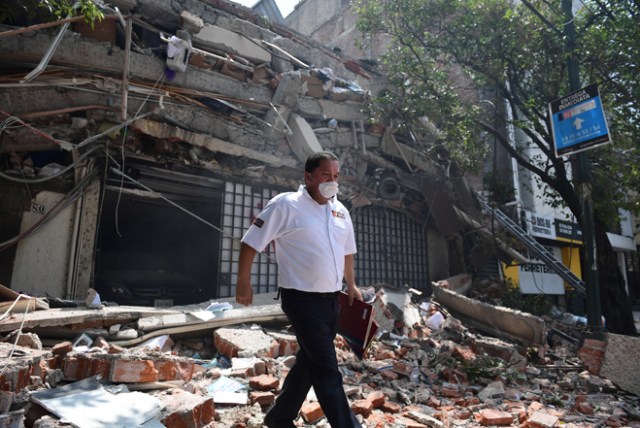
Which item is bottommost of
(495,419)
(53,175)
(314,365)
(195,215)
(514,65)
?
(495,419)

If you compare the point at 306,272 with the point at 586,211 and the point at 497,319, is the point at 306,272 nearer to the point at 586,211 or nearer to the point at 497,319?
the point at 586,211

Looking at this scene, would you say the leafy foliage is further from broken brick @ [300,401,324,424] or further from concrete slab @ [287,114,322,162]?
broken brick @ [300,401,324,424]

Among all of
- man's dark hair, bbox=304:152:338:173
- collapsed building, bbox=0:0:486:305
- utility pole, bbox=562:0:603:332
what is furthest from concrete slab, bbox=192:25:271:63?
man's dark hair, bbox=304:152:338:173

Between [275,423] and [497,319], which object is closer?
[275,423]

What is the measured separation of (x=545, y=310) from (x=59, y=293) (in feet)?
34.4

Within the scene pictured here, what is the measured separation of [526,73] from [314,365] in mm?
9104

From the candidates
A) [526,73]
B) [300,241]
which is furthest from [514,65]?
[300,241]

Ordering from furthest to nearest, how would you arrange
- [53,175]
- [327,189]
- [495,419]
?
[53,175], [495,419], [327,189]

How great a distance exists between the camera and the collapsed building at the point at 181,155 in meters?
5.80

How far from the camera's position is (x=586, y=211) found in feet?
19.4

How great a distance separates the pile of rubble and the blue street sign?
2606 millimetres

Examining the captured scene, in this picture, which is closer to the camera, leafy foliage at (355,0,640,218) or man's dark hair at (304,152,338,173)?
man's dark hair at (304,152,338,173)

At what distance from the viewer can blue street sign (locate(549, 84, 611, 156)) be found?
222 inches

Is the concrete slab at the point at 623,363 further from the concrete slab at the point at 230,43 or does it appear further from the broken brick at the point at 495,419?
the concrete slab at the point at 230,43
